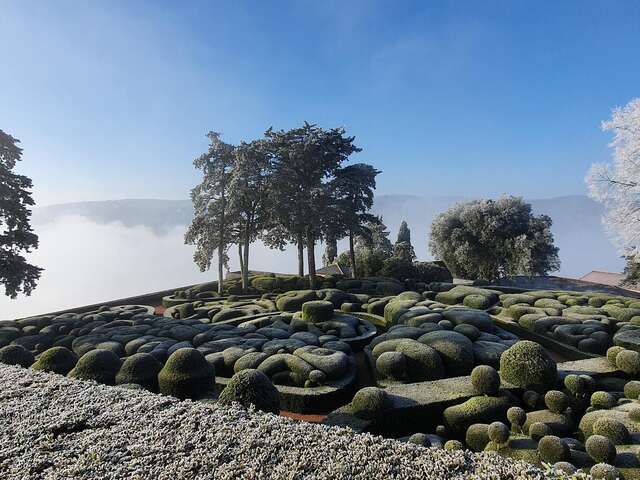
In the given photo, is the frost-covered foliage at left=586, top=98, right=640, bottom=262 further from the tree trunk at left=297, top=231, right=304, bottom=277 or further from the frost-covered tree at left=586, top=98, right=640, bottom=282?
the tree trunk at left=297, top=231, right=304, bottom=277

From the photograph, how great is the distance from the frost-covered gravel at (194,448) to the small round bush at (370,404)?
379 centimetres

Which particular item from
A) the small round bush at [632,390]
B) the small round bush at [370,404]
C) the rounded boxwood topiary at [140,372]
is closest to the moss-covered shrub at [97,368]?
the rounded boxwood topiary at [140,372]

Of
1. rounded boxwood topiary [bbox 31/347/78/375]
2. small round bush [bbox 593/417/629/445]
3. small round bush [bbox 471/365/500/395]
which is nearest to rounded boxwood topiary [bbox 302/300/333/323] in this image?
small round bush [bbox 471/365/500/395]

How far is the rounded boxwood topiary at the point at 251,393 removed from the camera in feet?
30.5

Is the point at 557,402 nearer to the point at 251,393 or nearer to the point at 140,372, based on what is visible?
the point at 251,393

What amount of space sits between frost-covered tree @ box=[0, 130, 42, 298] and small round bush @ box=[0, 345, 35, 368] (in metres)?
13.4

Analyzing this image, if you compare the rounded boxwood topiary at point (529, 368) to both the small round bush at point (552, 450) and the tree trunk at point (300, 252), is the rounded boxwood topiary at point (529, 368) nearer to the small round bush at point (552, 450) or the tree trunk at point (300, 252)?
the small round bush at point (552, 450)

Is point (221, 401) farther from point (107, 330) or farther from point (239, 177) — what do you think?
point (239, 177)

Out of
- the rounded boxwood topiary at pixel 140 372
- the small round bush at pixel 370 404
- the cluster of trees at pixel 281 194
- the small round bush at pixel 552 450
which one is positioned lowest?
the small round bush at pixel 552 450

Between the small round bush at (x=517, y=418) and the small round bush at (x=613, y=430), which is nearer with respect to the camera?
the small round bush at (x=613, y=430)

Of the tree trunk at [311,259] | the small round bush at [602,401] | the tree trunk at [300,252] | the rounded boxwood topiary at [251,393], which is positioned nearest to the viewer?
the rounded boxwood topiary at [251,393]

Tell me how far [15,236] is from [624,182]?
128 ft

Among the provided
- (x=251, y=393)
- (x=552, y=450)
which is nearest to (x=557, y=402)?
(x=552, y=450)

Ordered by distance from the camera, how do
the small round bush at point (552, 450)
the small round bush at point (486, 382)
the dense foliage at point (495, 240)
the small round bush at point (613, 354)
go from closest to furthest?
the small round bush at point (552, 450) < the small round bush at point (486, 382) < the small round bush at point (613, 354) < the dense foliage at point (495, 240)
